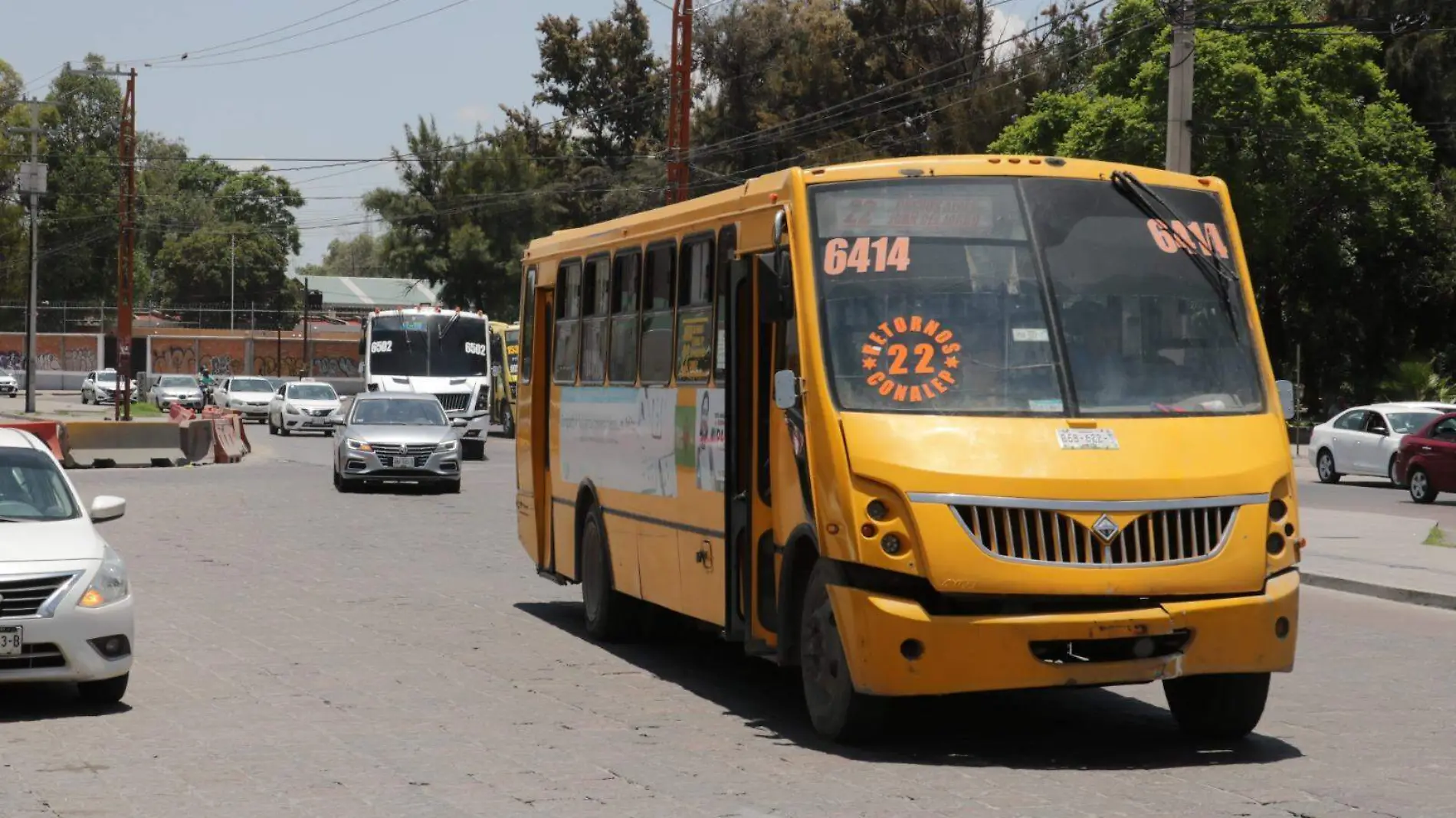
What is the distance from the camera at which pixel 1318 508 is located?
29.3 meters

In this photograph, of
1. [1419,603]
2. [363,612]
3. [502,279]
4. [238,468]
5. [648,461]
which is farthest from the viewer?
[502,279]

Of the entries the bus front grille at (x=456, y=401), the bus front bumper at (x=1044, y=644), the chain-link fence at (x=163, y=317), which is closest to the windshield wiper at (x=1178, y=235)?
the bus front bumper at (x=1044, y=644)

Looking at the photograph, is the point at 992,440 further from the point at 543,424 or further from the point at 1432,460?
the point at 1432,460

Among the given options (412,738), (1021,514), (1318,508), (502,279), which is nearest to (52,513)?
(412,738)

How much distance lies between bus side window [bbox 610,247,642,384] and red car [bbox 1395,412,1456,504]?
2180 cm

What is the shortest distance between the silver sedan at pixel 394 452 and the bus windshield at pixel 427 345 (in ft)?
50.0

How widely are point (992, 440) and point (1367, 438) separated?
30.4 metres

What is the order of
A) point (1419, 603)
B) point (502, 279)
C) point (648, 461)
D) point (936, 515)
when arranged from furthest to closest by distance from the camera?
1. point (502, 279)
2. point (1419, 603)
3. point (648, 461)
4. point (936, 515)

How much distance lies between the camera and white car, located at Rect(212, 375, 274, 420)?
66.4 meters

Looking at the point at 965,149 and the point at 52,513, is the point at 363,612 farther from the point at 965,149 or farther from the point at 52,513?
the point at 965,149

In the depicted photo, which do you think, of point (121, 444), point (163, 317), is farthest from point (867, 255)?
point (163, 317)

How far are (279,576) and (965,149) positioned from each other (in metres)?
52.4

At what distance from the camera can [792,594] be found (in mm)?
10117

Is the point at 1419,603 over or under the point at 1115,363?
under
